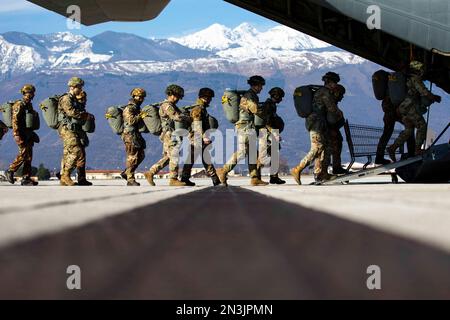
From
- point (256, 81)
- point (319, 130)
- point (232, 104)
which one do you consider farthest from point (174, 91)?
point (319, 130)

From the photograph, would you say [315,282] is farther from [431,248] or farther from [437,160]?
[437,160]

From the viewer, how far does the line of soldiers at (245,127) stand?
1305cm

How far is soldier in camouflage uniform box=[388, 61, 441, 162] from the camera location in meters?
12.8

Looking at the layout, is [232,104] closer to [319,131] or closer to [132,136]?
[319,131]

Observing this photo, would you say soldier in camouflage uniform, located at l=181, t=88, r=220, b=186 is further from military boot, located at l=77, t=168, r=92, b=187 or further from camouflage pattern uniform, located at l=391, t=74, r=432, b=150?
camouflage pattern uniform, located at l=391, t=74, r=432, b=150

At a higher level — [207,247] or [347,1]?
[347,1]

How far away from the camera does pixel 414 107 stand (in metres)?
12.9

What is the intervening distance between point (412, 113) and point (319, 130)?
1648 mm

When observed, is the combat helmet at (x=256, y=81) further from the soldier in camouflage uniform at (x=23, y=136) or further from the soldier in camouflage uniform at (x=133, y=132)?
the soldier in camouflage uniform at (x=23, y=136)

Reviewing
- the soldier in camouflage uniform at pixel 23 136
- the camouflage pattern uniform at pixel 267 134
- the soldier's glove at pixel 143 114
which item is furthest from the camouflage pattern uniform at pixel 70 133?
the camouflage pattern uniform at pixel 267 134

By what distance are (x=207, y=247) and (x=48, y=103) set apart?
41.9 feet

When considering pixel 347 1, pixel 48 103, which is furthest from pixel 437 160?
pixel 48 103

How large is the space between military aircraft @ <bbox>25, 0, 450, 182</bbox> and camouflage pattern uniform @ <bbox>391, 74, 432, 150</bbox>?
0.77 metres
